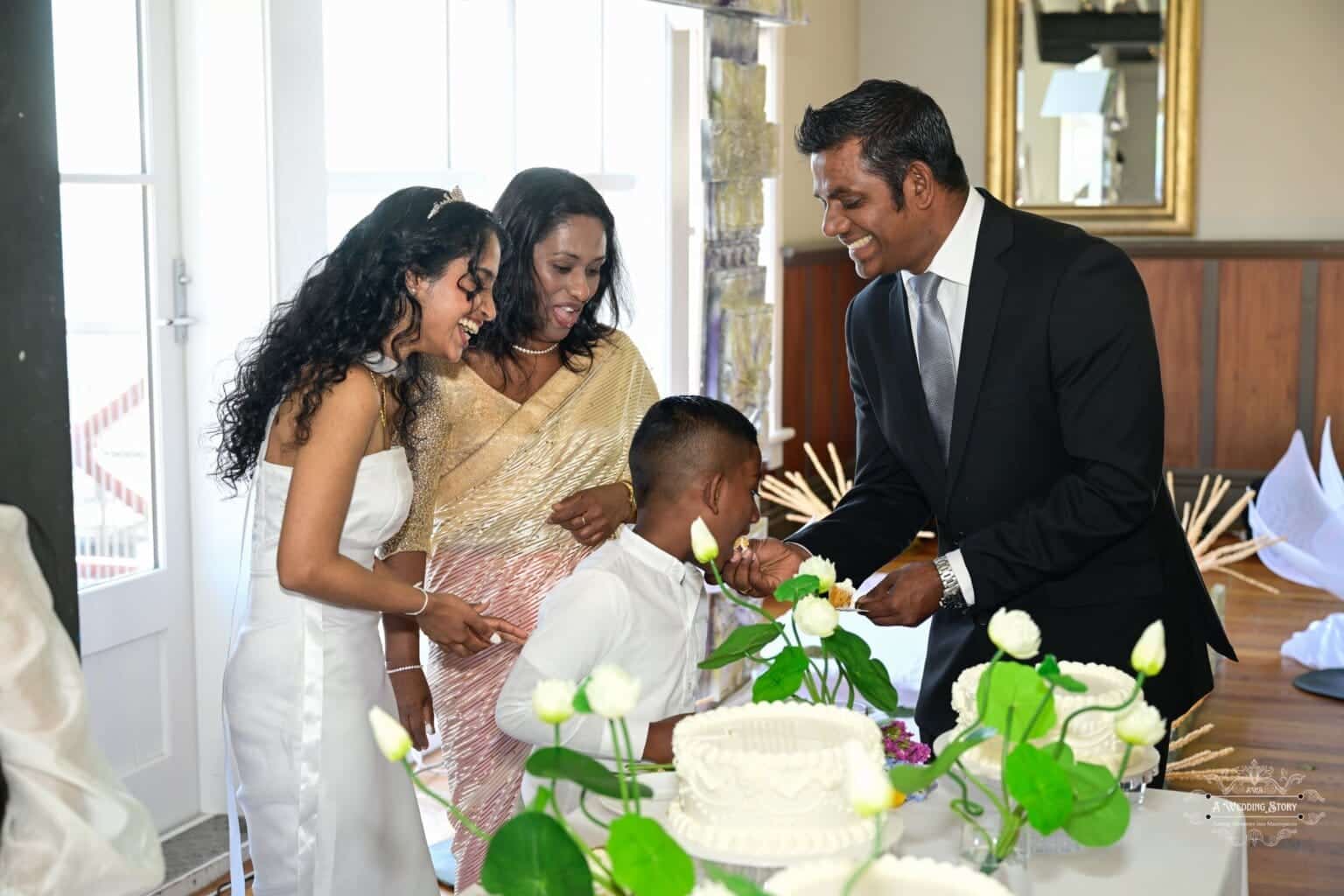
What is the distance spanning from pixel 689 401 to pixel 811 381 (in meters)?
5.11

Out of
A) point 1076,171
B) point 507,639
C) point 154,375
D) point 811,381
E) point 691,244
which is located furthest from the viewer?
point 1076,171

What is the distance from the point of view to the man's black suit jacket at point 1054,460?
201cm

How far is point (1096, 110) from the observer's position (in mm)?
7516

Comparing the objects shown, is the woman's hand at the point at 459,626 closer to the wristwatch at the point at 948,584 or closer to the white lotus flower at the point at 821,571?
the wristwatch at the point at 948,584

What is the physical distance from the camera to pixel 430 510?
2.43 metres

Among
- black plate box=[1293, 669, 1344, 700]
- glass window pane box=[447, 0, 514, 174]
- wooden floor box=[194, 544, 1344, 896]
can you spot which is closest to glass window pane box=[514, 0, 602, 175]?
→ glass window pane box=[447, 0, 514, 174]

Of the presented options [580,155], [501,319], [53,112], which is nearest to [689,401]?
[501,319]

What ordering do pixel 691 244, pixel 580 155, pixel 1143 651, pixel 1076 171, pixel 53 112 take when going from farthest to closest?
pixel 1076 171 → pixel 691 244 → pixel 580 155 → pixel 53 112 → pixel 1143 651

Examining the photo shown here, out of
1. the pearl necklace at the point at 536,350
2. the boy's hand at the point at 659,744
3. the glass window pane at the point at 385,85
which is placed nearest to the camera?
the boy's hand at the point at 659,744

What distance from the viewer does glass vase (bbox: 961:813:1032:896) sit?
1.27m

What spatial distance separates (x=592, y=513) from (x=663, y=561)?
492 mm

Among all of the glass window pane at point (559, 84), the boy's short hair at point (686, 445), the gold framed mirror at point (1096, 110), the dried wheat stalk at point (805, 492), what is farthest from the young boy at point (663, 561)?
the gold framed mirror at point (1096, 110)

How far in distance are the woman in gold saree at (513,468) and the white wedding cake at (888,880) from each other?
141cm

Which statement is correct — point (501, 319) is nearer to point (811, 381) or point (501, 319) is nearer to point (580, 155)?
point (580, 155)
